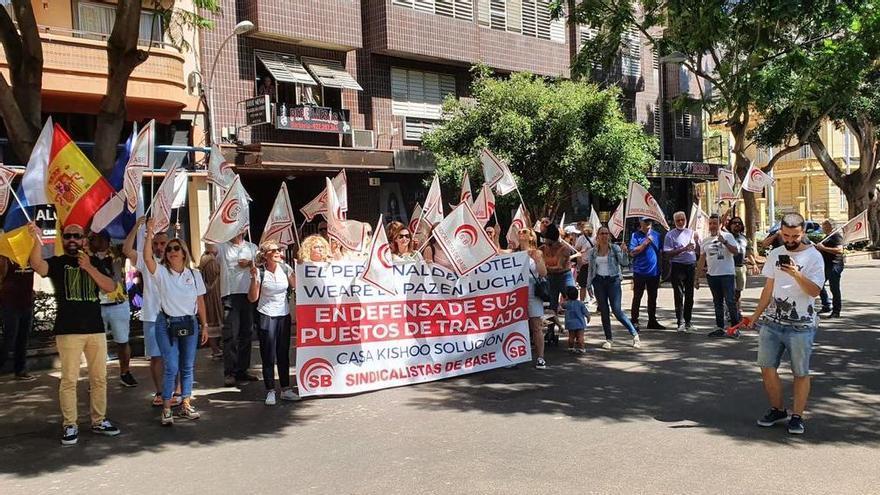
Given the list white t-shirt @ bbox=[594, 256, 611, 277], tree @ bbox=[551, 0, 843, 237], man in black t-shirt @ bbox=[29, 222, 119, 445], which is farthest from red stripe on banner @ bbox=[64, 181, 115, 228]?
tree @ bbox=[551, 0, 843, 237]

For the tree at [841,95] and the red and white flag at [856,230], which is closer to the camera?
the red and white flag at [856,230]

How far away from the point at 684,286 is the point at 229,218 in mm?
7085

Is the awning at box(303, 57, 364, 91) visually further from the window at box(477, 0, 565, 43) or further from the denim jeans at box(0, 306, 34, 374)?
the denim jeans at box(0, 306, 34, 374)

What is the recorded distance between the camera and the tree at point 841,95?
46.3ft

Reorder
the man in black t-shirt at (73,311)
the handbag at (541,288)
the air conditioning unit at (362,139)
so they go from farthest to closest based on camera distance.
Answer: the air conditioning unit at (362,139), the handbag at (541,288), the man in black t-shirt at (73,311)

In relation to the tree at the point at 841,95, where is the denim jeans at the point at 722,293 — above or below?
below

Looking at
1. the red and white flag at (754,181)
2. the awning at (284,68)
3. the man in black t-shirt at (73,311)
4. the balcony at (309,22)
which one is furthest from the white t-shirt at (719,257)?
the balcony at (309,22)

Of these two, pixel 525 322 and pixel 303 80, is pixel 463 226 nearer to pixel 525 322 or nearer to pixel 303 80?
pixel 525 322

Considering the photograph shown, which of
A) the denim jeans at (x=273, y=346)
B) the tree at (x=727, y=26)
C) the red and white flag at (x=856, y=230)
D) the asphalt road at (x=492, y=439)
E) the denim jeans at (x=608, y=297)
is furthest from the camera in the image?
the tree at (x=727, y=26)

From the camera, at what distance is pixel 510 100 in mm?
20422

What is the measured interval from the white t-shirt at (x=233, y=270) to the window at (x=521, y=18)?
57.1 feet

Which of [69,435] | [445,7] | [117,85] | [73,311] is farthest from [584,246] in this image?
[445,7]

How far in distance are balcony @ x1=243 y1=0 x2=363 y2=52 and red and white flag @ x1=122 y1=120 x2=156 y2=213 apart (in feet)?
40.4

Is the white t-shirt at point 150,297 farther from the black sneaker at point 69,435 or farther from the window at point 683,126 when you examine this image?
the window at point 683,126
